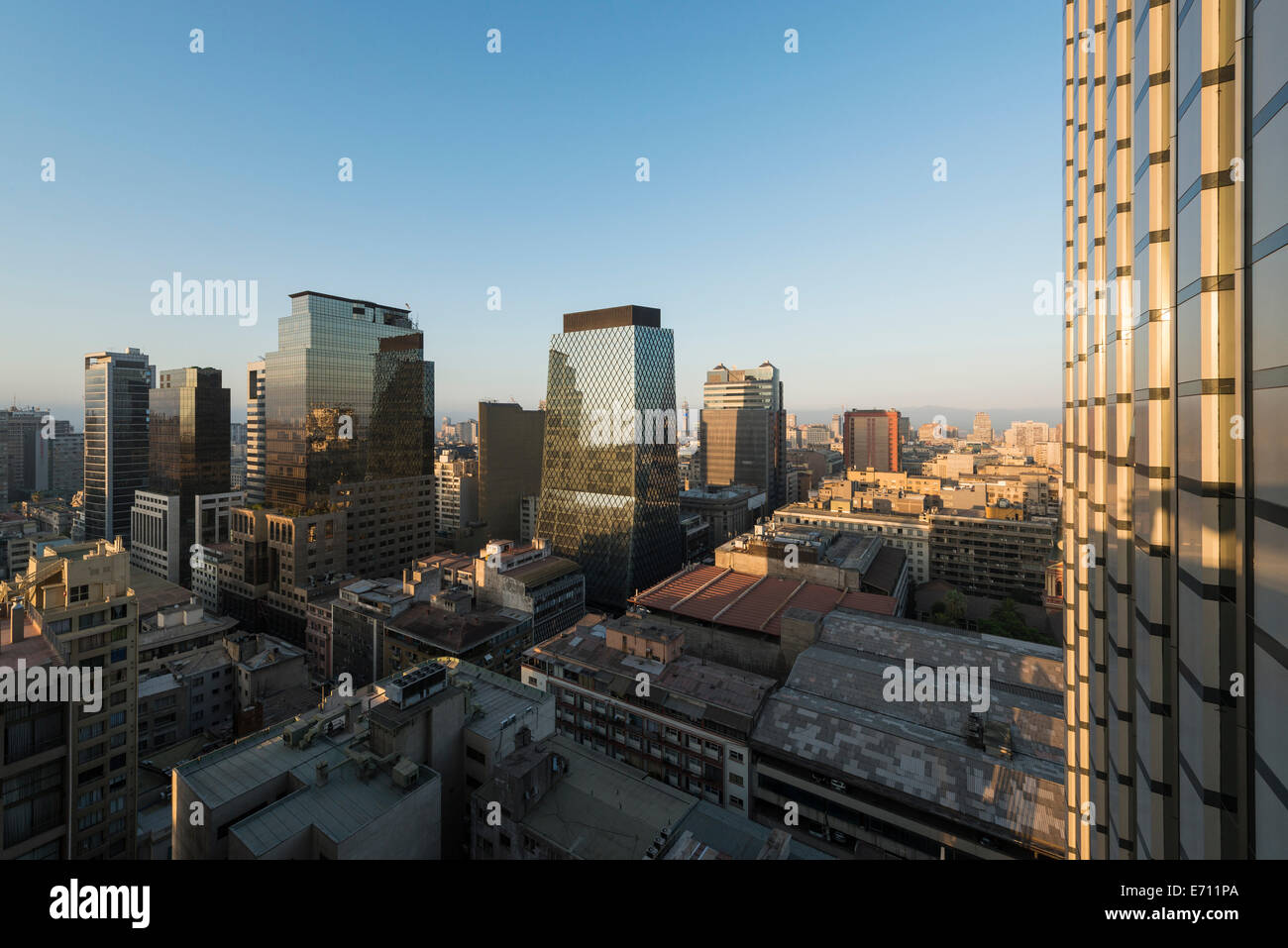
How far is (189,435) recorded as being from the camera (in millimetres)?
111062

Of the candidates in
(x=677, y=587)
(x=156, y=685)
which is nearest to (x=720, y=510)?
(x=677, y=587)

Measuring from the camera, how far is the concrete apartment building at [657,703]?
33188 millimetres

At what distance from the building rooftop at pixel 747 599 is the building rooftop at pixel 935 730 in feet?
26.4

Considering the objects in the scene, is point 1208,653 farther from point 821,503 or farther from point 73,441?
point 73,441

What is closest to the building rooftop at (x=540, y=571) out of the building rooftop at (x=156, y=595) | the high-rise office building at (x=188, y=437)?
the building rooftop at (x=156, y=595)

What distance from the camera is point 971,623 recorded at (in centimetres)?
6675

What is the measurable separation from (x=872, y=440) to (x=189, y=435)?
19316 centimetres

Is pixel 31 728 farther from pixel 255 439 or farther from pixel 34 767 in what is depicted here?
pixel 255 439

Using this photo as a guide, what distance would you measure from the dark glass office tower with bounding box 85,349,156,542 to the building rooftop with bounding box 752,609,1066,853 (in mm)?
136669

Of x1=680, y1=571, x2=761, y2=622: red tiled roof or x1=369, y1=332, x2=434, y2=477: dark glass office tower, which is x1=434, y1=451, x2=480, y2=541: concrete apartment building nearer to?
x1=369, y1=332, x2=434, y2=477: dark glass office tower

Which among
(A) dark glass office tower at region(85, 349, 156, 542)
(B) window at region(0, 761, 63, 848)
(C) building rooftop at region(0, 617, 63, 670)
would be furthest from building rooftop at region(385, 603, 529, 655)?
(A) dark glass office tower at region(85, 349, 156, 542)

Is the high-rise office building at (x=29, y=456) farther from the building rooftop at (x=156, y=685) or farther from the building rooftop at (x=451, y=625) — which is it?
the building rooftop at (x=451, y=625)
